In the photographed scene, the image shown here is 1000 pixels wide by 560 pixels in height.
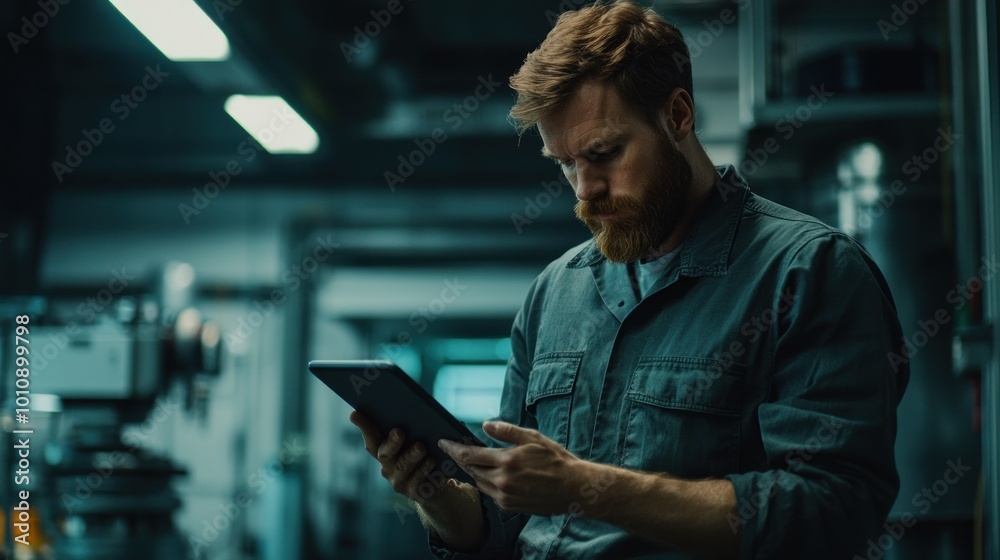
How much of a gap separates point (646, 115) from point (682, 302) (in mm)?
273

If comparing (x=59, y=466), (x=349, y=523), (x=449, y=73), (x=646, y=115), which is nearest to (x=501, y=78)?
(x=449, y=73)

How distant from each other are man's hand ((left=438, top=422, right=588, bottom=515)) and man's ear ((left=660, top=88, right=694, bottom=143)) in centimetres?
51

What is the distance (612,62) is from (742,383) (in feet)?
1.58

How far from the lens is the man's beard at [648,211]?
134 centimetres

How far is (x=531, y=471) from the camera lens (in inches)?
43.7
